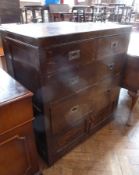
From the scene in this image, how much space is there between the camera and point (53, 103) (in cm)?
97

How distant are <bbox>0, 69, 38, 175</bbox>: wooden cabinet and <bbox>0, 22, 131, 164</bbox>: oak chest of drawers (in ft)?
0.46

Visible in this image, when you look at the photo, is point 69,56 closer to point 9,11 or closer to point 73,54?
point 73,54

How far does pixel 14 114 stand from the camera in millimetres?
737

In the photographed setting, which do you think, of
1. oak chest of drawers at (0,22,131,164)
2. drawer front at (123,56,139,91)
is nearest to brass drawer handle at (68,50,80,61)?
oak chest of drawers at (0,22,131,164)

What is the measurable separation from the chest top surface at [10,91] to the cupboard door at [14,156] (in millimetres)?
210

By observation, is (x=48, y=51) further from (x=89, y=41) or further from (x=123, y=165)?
(x=123, y=165)

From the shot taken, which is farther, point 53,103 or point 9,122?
point 53,103

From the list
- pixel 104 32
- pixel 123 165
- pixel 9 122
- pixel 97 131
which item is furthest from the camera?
pixel 97 131

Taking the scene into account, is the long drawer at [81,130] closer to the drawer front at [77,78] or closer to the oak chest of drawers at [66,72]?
the oak chest of drawers at [66,72]

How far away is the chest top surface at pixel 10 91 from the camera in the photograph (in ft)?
2.29

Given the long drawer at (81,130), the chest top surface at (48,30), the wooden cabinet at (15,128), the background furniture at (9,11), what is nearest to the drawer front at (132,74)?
the long drawer at (81,130)

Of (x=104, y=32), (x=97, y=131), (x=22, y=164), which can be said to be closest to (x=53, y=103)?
(x=22, y=164)

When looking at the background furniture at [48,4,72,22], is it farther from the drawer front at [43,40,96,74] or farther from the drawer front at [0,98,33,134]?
the drawer front at [0,98,33,134]

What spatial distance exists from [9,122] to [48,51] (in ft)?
1.26
